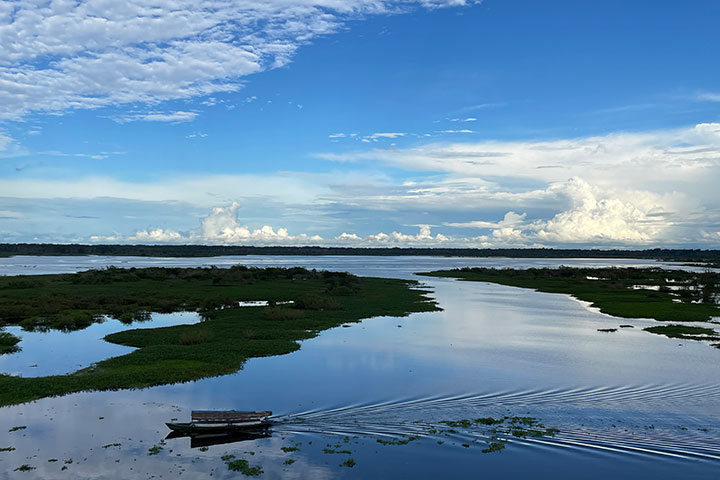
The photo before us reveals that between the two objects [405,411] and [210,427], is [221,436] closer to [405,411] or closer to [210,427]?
[210,427]

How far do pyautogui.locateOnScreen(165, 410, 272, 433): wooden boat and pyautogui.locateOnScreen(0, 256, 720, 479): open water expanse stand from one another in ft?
1.99

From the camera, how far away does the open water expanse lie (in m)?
17.5

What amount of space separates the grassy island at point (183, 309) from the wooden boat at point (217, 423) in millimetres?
8252

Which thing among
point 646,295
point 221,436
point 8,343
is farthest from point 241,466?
point 646,295

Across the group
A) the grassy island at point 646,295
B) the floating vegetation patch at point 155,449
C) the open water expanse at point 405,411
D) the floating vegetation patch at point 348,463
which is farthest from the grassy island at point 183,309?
the grassy island at point 646,295

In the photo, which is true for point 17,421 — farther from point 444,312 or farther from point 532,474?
point 444,312

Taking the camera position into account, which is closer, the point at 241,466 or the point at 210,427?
the point at 241,466

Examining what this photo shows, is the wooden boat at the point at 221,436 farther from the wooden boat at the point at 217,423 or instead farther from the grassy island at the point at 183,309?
the grassy island at the point at 183,309

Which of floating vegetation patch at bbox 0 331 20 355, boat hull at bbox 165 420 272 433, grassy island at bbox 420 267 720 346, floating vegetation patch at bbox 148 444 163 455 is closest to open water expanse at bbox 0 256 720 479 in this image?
floating vegetation patch at bbox 148 444 163 455

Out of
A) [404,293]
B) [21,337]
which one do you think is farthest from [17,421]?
[404,293]

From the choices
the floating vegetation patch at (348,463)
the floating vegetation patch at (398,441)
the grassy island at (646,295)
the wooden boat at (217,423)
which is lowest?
the floating vegetation patch at (348,463)

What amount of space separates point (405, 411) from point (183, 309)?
135ft

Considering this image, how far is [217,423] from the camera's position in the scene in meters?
20.1

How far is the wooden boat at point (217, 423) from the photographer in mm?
19906
